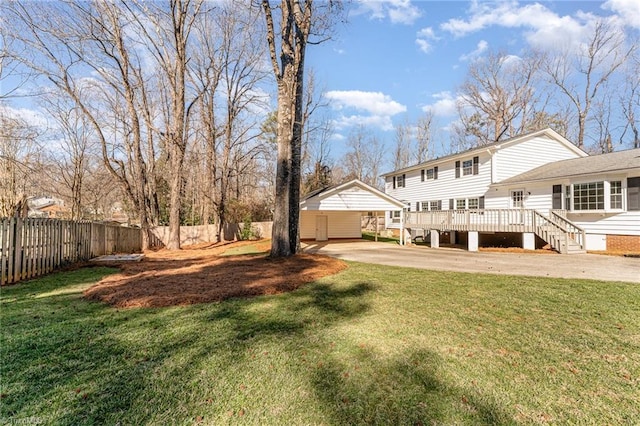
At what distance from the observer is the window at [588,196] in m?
13.0

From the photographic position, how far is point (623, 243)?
1235 cm

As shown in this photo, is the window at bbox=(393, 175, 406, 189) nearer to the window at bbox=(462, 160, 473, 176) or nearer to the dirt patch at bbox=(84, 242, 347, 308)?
the window at bbox=(462, 160, 473, 176)

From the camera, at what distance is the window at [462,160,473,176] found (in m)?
19.0

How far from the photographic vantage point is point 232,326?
3750 millimetres

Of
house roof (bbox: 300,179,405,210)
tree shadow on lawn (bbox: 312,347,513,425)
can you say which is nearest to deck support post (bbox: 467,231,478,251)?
house roof (bbox: 300,179,405,210)

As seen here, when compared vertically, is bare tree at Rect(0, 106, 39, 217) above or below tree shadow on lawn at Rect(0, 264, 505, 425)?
above

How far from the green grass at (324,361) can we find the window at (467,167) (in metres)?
15.5

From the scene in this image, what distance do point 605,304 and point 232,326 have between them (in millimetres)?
5736

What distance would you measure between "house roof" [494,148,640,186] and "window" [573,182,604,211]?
677 millimetres

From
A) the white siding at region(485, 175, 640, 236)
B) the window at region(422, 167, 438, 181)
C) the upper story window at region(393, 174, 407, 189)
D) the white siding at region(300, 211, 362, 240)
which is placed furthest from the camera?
the upper story window at region(393, 174, 407, 189)

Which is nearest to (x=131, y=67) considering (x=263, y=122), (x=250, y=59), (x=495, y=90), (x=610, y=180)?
(x=250, y=59)

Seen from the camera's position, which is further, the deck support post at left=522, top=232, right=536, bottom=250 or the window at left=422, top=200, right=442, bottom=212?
the window at left=422, top=200, right=442, bottom=212

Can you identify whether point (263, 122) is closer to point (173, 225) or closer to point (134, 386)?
point (173, 225)

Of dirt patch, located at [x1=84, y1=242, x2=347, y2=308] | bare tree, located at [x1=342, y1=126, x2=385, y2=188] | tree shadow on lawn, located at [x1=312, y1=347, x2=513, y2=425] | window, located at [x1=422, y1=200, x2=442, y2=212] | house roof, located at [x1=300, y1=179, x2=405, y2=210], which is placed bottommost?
tree shadow on lawn, located at [x1=312, y1=347, x2=513, y2=425]
